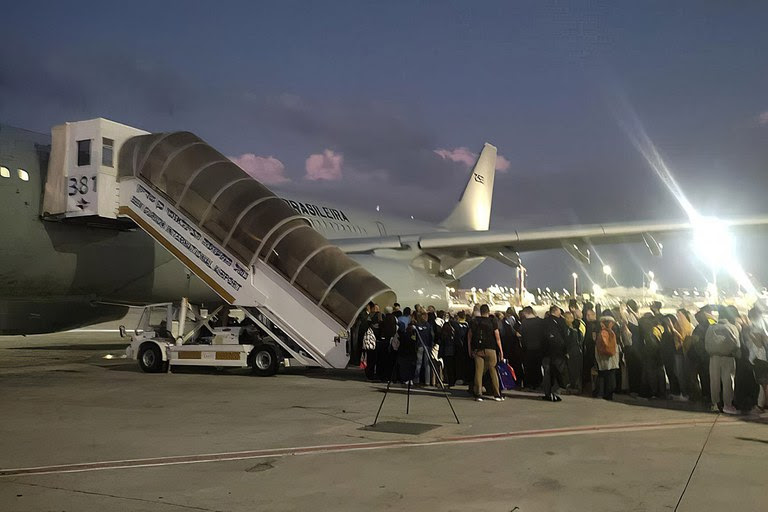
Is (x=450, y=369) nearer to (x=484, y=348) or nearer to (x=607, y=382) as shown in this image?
(x=484, y=348)

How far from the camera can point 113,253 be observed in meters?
12.3

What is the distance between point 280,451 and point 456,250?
12159mm

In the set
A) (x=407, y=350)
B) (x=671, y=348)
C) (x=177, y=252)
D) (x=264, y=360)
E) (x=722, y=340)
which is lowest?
(x=264, y=360)

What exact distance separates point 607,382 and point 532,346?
1.24 meters

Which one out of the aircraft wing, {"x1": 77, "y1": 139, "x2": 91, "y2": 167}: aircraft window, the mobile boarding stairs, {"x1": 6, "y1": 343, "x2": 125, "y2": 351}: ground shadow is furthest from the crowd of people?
{"x1": 6, "y1": 343, "x2": 125, "y2": 351}: ground shadow

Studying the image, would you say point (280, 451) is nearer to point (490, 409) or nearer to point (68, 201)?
point (490, 409)

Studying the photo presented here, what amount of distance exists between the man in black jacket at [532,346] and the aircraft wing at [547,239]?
6.00m

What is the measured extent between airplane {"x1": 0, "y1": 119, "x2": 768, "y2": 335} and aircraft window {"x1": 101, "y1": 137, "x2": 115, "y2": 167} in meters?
0.54

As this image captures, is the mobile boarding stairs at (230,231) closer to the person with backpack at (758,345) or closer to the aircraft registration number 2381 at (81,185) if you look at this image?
the aircraft registration number 2381 at (81,185)

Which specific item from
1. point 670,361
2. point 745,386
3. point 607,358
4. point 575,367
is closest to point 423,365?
point 575,367

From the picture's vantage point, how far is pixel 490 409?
8.81 meters

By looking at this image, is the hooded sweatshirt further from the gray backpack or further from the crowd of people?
the gray backpack

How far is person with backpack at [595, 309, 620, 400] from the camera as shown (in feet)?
31.7

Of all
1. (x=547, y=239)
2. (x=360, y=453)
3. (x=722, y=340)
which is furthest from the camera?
(x=547, y=239)
